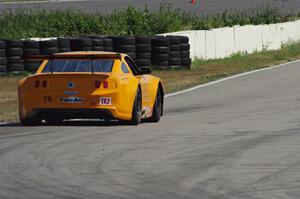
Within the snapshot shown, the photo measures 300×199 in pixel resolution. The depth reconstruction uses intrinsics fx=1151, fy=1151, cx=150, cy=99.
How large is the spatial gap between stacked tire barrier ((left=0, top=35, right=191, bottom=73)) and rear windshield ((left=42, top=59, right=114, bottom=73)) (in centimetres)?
1066

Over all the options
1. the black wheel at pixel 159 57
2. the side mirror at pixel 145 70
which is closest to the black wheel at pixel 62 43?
the black wheel at pixel 159 57

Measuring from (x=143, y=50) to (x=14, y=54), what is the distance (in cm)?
378

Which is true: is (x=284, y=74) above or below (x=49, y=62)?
below

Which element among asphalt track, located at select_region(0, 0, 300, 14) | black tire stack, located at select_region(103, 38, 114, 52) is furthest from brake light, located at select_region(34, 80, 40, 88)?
asphalt track, located at select_region(0, 0, 300, 14)

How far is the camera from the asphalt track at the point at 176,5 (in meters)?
63.7

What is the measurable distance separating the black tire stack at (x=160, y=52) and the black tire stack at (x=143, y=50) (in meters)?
0.18

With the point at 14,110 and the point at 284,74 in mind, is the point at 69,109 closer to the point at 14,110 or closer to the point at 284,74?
the point at 14,110

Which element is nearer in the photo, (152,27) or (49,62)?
(49,62)

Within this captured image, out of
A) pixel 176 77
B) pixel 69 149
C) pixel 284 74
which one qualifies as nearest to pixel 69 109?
pixel 69 149

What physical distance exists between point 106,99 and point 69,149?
10.0 ft

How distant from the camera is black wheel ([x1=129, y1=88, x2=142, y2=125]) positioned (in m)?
17.2

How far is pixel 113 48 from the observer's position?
99.2 ft

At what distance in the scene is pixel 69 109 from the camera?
1678cm

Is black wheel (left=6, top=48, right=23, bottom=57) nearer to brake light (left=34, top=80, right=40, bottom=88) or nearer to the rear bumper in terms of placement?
brake light (left=34, top=80, right=40, bottom=88)
